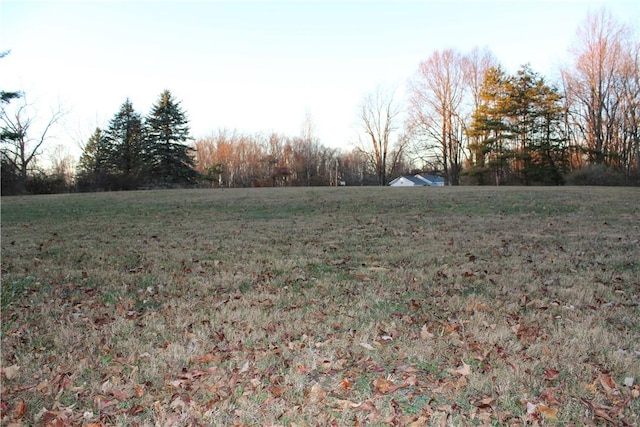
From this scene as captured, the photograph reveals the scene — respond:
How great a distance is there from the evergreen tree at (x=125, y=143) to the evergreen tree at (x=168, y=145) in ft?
3.40

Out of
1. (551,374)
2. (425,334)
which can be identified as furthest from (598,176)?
(551,374)

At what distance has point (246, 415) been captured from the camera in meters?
2.41

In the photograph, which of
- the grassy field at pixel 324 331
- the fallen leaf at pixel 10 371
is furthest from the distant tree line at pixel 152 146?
the fallen leaf at pixel 10 371

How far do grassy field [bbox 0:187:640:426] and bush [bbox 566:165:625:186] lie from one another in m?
20.4

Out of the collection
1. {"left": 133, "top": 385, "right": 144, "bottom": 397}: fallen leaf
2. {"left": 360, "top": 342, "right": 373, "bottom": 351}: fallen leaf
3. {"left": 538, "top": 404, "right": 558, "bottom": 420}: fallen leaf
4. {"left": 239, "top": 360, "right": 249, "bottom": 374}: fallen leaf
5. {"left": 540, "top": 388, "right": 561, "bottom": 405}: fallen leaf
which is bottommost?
{"left": 538, "top": 404, "right": 558, "bottom": 420}: fallen leaf

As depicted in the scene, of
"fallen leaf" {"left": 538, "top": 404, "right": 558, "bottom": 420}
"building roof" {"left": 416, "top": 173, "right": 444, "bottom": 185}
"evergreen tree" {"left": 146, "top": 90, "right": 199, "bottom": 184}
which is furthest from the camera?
"building roof" {"left": 416, "top": 173, "right": 444, "bottom": 185}

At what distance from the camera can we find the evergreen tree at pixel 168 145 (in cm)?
3469

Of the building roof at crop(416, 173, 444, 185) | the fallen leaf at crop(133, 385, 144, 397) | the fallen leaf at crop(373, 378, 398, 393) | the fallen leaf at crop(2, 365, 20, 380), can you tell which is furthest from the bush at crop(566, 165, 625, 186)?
the building roof at crop(416, 173, 444, 185)

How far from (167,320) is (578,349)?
366 centimetres

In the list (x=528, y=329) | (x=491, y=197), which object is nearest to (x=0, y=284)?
(x=528, y=329)

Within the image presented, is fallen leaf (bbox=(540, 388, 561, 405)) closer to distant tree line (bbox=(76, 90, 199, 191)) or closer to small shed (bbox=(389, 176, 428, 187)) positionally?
distant tree line (bbox=(76, 90, 199, 191))

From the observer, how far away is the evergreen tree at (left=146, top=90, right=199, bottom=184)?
34688 millimetres

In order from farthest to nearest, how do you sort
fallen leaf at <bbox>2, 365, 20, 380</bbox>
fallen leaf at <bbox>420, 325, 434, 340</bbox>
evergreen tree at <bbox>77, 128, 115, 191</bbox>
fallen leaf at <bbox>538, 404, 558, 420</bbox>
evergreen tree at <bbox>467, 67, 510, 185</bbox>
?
evergreen tree at <bbox>467, 67, 510, 185</bbox> → evergreen tree at <bbox>77, 128, 115, 191</bbox> → fallen leaf at <bbox>420, 325, 434, 340</bbox> → fallen leaf at <bbox>2, 365, 20, 380</bbox> → fallen leaf at <bbox>538, 404, 558, 420</bbox>

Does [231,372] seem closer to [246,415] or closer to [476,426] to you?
[246,415]
